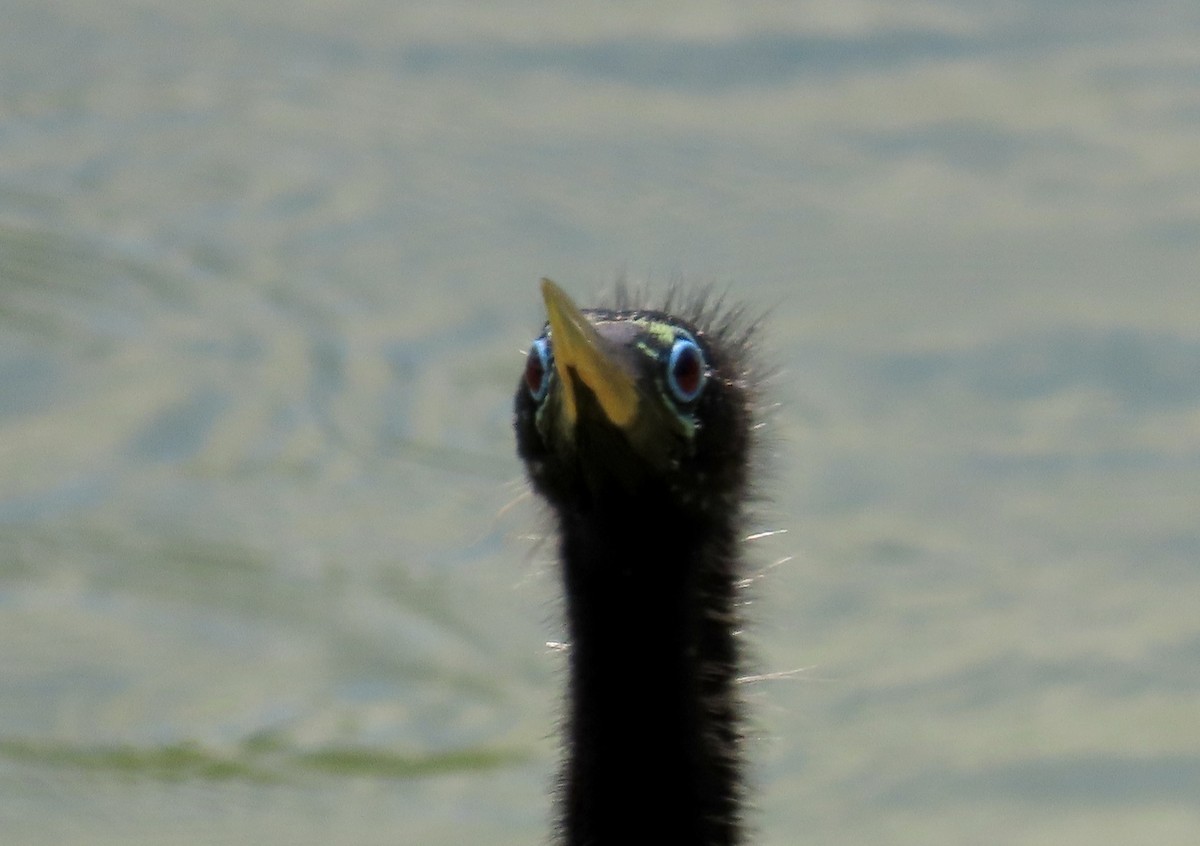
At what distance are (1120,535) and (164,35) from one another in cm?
429

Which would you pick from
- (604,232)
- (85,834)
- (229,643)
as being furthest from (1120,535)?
(85,834)

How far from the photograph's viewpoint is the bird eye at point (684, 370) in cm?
442

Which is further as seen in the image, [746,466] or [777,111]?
[777,111]

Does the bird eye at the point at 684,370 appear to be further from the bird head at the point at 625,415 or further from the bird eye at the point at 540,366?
the bird eye at the point at 540,366

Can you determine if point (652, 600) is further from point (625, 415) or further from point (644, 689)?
point (625, 415)

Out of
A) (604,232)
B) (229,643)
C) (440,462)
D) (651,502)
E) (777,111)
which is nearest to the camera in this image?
(651,502)

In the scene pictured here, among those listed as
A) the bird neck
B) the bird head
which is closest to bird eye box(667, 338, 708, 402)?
the bird head

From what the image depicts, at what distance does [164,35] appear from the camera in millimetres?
9516

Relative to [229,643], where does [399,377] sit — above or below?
above

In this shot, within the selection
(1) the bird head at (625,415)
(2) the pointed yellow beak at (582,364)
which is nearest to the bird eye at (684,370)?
(1) the bird head at (625,415)

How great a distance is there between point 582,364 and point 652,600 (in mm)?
622

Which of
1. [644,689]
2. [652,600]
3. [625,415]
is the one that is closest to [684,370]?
[625,415]

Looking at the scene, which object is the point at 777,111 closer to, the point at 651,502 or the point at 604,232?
the point at 604,232

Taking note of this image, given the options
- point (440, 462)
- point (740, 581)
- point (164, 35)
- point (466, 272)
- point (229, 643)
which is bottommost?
point (740, 581)
